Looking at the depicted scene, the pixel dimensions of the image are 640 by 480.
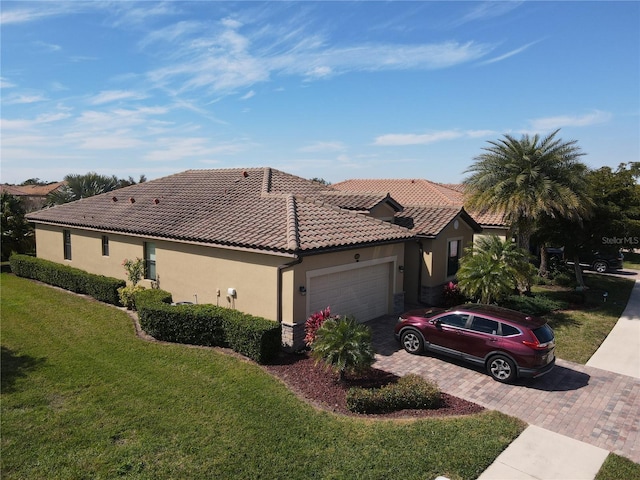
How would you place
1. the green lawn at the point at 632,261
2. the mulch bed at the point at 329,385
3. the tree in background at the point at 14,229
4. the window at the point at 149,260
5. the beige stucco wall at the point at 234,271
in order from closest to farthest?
the mulch bed at the point at 329,385 < the beige stucco wall at the point at 234,271 < the window at the point at 149,260 < the tree in background at the point at 14,229 < the green lawn at the point at 632,261

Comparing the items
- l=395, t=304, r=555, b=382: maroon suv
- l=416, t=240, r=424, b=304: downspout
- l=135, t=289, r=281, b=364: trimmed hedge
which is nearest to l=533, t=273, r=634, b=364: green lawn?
l=395, t=304, r=555, b=382: maroon suv

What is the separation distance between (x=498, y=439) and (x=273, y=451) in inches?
162

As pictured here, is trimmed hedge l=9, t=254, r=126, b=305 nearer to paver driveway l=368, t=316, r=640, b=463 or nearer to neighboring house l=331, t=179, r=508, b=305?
paver driveway l=368, t=316, r=640, b=463

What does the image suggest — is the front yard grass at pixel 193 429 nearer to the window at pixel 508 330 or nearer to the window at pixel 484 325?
the window at pixel 508 330

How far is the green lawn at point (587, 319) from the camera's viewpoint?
13047 mm

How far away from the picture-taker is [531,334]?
995 centimetres

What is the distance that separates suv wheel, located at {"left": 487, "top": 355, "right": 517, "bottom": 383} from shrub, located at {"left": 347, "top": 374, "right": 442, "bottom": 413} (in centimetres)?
219

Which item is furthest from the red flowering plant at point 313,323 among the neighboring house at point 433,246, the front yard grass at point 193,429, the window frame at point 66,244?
the window frame at point 66,244

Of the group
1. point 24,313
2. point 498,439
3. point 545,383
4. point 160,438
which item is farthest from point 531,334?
point 24,313

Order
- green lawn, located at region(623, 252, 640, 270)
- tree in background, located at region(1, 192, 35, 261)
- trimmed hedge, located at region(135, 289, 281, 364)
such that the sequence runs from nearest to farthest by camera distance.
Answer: trimmed hedge, located at region(135, 289, 281, 364), tree in background, located at region(1, 192, 35, 261), green lawn, located at region(623, 252, 640, 270)

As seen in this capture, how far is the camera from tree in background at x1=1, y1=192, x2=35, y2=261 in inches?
958

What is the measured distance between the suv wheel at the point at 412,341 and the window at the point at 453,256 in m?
7.56

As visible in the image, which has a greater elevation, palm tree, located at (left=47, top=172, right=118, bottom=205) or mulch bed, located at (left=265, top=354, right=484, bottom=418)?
palm tree, located at (left=47, top=172, right=118, bottom=205)

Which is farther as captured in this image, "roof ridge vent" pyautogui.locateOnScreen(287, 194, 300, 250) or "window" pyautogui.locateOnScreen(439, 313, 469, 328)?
"roof ridge vent" pyautogui.locateOnScreen(287, 194, 300, 250)
